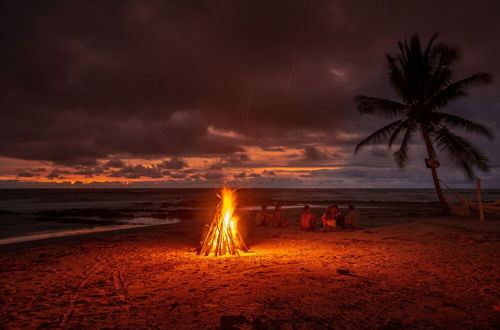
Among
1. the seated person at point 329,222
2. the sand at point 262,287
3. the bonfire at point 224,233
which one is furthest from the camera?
the seated person at point 329,222

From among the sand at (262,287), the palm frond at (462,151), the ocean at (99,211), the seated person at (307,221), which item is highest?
the palm frond at (462,151)

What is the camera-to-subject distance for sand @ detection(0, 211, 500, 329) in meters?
3.97

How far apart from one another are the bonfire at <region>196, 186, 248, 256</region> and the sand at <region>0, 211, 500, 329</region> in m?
0.48

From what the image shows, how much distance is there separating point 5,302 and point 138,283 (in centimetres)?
194

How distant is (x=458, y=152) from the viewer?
617 inches

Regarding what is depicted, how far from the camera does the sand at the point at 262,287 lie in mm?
3969

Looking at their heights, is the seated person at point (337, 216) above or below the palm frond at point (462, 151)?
below

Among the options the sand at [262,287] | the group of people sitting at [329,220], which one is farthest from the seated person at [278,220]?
the sand at [262,287]

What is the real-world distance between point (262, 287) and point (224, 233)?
3253 millimetres

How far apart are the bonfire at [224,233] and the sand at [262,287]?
1.57ft

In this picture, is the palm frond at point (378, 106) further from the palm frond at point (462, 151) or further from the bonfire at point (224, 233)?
the bonfire at point (224, 233)

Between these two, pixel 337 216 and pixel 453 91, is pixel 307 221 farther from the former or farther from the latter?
pixel 453 91

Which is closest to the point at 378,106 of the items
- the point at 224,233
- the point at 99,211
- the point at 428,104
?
the point at 428,104

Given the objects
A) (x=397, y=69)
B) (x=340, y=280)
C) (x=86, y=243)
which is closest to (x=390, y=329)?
(x=340, y=280)
